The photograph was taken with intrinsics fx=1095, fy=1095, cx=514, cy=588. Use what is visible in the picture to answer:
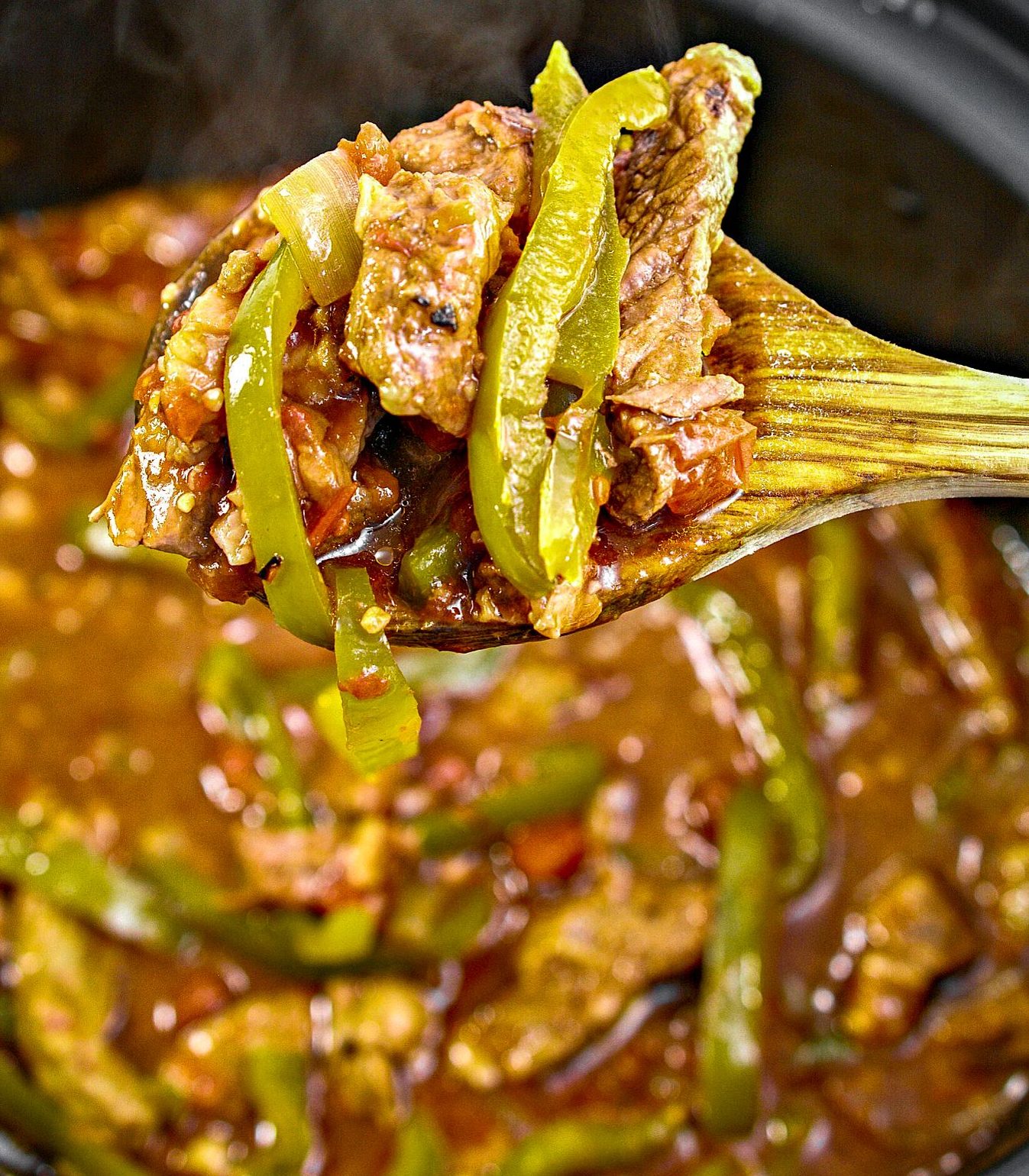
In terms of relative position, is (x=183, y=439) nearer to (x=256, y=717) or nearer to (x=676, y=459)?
(x=676, y=459)

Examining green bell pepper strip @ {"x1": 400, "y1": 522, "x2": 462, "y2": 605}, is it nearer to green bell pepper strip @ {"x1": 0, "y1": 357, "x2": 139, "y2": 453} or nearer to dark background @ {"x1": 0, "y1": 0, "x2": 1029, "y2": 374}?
dark background @ {"x1": 0, "y1": 0, "x2": 1029, "y2": 374}

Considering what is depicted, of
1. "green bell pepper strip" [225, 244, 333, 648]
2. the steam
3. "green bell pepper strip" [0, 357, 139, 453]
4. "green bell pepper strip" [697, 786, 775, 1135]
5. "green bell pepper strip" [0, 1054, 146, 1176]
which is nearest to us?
"green bell pepper strip" [225, 244, 333, 648]

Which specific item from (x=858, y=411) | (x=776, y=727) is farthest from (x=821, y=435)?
(x=776, y=727)

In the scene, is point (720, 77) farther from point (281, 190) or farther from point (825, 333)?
point (281, 190)

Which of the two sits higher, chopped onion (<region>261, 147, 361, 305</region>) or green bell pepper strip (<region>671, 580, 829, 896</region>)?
chopped onion (<region>261, 147, 361, 305</region>)

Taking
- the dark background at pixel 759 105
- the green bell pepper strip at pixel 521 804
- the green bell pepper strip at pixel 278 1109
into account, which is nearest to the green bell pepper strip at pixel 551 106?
the dark background at pixel 759 105

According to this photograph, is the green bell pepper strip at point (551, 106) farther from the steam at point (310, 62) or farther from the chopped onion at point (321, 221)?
the steam at point (310, 62)

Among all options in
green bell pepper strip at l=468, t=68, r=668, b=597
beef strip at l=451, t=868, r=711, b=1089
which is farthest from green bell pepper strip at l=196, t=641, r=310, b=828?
green bell pepper strip at l=468, t=68, r=668, b=597

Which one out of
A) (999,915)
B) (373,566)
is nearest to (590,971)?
(999,915)
